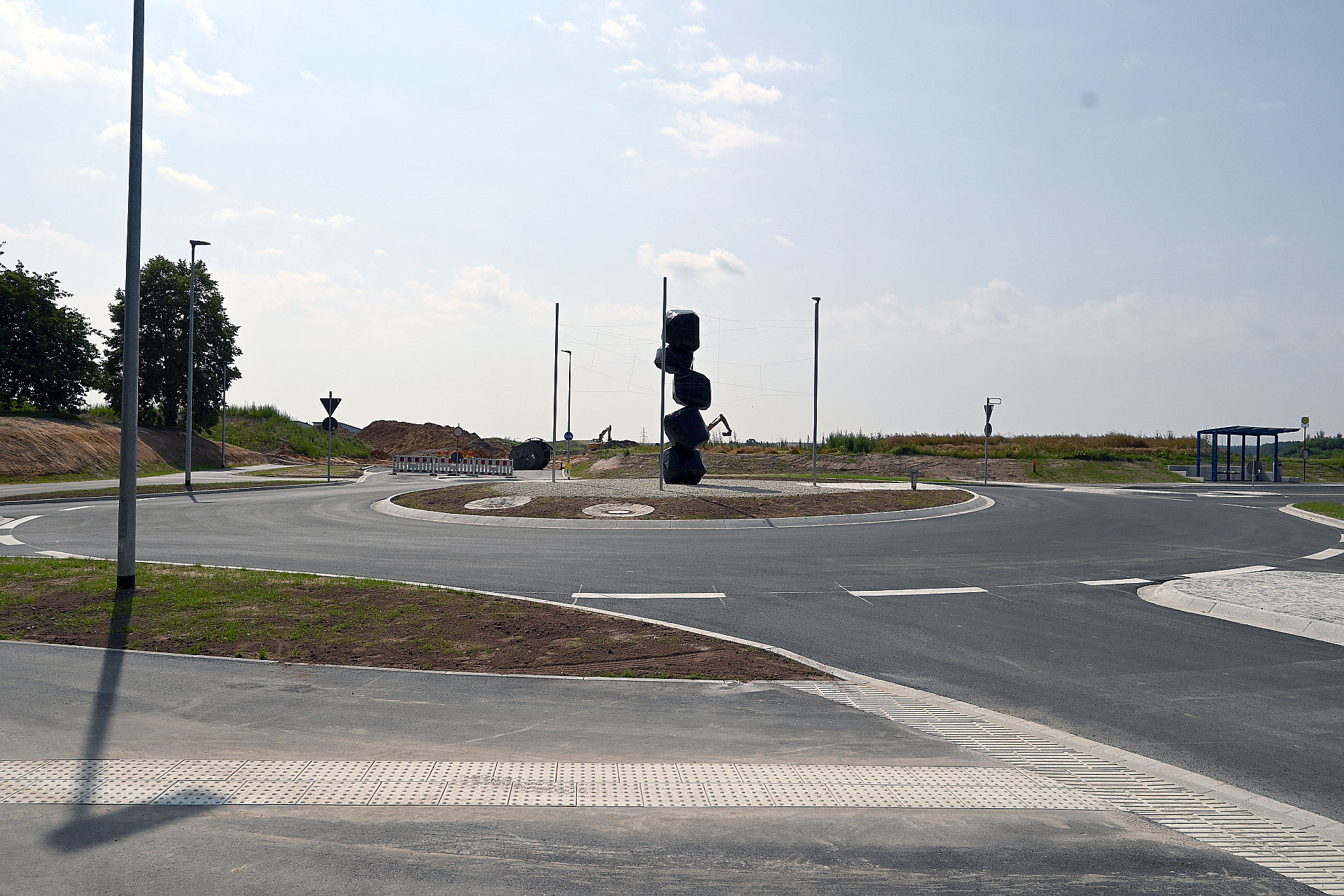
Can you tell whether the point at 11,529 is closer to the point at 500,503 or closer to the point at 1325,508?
the point at 500,503

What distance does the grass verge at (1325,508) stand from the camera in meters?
22.5

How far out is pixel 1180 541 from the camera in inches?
666

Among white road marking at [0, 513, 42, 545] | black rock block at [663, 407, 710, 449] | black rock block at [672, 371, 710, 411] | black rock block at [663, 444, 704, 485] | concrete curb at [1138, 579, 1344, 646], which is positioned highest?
black rock block at [672, 371, 710, 411]

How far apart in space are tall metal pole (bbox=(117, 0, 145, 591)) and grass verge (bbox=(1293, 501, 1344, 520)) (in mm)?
26114

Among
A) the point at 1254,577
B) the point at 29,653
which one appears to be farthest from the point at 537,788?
the point at 1254,577

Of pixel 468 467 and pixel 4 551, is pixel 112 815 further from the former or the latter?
pixel 468 467

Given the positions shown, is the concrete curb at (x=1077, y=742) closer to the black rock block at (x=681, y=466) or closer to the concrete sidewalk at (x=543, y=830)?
the concrete sidewalk at (x=543, y=830)

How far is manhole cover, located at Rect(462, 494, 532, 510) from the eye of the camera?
69.5 feet

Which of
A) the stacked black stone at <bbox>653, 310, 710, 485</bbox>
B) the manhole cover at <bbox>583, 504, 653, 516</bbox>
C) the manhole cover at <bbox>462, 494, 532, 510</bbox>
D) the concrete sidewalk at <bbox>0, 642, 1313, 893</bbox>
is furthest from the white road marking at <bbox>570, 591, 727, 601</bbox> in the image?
the stacked black stone at <bbox>653, 310, 710, 485</bbox>

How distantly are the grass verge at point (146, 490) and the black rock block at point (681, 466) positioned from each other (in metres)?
15.8

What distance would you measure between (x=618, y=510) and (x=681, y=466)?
6.77 meters

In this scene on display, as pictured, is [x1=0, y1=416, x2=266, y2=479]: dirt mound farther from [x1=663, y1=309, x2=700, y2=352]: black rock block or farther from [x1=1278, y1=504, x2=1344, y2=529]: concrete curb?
[x1=1278, y1=504, x2=1344, y2=529]: concrete curb

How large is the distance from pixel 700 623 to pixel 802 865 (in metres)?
5.21


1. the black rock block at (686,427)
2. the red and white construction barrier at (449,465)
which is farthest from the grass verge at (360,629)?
the red and white construction barrier at (449,465)
